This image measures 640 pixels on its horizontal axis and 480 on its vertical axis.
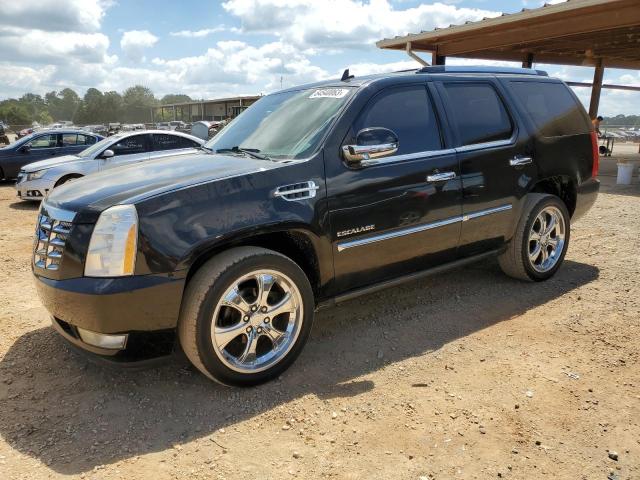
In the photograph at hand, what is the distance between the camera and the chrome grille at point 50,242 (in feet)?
9.17

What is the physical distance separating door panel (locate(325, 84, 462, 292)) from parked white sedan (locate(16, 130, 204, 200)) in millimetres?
6541

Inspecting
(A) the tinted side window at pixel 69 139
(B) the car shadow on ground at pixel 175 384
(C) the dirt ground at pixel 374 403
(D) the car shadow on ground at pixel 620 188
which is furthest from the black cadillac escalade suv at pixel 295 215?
(A) the tinted side window at pixel 69 139

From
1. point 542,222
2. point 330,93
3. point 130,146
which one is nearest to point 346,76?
point 330,93

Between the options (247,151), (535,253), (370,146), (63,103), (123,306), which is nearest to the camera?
(123,306)

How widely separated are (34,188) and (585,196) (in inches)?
372

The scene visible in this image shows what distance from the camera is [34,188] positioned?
9773mm

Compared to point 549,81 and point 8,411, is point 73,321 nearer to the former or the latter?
point 8,411

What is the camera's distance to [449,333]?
383 centimetres

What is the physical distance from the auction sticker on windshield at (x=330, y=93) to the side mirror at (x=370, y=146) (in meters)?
0.43

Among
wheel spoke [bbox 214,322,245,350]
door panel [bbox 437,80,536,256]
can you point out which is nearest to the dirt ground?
wheel spoke [bbox 214,322,245,350]

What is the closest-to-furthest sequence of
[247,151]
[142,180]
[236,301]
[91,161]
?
[236,301] → [142,180] → [247,151] → [91,161]

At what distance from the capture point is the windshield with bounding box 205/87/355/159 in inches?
134

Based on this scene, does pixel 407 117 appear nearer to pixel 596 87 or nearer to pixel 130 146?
pixel 130 146

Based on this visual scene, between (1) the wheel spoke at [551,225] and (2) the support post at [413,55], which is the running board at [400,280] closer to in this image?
(1) the wheel spoke at [551,225]
